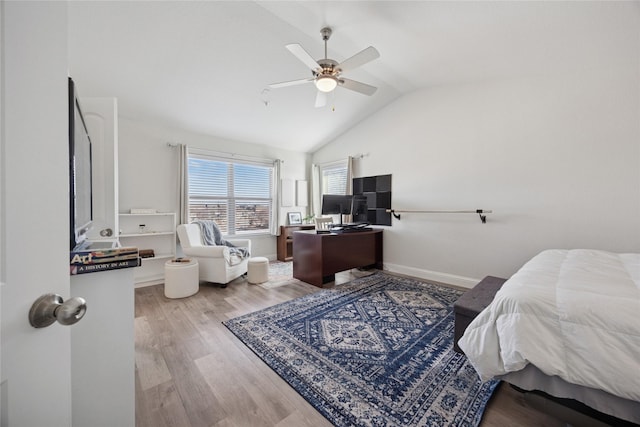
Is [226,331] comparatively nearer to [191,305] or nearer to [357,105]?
[191,305]

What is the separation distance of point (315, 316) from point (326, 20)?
2828 mm

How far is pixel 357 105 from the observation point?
12.9ft

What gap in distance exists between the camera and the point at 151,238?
3.55 m

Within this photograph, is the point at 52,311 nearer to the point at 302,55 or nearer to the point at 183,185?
the point at 302,55

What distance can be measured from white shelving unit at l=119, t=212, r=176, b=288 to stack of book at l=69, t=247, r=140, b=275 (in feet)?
9.40

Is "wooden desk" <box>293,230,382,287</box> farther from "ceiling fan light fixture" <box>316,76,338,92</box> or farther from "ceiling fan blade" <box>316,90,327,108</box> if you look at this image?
"ceiling fan light fixture" <box>316,76,338,92</box>

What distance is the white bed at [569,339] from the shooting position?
929 mm

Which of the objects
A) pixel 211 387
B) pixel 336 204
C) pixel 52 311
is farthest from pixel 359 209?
pixel 52 311

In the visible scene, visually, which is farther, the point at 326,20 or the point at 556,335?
the point at 326,20

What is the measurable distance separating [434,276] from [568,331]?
2596mm

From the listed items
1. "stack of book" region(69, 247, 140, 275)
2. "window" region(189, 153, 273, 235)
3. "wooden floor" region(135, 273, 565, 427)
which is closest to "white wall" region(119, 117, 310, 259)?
"window" region(189, 153, 273, 235)

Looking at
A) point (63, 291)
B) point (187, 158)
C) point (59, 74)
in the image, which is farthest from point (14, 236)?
point (187, 158)

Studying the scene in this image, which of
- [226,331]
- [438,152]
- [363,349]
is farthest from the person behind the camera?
[438,152]

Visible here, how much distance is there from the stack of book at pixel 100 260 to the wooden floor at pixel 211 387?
0.93 metres
